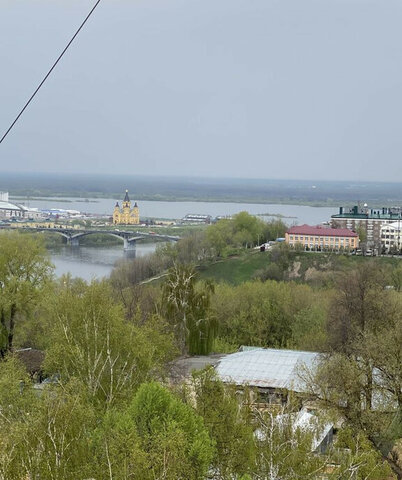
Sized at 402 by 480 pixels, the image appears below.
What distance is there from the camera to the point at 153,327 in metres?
12.7

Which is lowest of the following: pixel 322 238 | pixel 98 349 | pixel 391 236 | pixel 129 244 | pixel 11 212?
pixel 129 244

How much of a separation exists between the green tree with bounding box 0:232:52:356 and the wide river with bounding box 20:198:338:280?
74.1ft

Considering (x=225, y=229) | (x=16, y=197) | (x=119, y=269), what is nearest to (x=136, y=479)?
(x=119, y=269)

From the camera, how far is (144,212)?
3720 inches

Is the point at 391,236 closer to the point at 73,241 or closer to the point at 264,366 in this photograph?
the point at 73,241

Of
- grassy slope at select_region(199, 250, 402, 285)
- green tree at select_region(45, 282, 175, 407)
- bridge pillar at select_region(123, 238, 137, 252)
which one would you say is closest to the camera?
green tree at select_region(45, 282, 175, 407)

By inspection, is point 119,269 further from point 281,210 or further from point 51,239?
point 281,210

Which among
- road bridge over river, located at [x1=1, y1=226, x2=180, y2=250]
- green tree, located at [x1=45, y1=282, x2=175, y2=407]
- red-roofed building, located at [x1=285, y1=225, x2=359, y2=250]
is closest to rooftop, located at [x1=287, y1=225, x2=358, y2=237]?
red-roofed building, located at [x1=285, y1=225, x2=359, y2=250]

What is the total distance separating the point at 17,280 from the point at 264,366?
5.09m

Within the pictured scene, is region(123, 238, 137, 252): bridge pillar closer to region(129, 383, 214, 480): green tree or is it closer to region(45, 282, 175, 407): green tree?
region(45, 282, 175, 407): green tree

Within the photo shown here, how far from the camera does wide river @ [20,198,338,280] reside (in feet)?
144

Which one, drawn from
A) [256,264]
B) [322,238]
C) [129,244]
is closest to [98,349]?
[256,264]

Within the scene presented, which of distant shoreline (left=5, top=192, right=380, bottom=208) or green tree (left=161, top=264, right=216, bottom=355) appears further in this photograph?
distant shoreline (left=5, top=192, right=380, bottom=208)

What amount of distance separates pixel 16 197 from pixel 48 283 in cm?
9670
